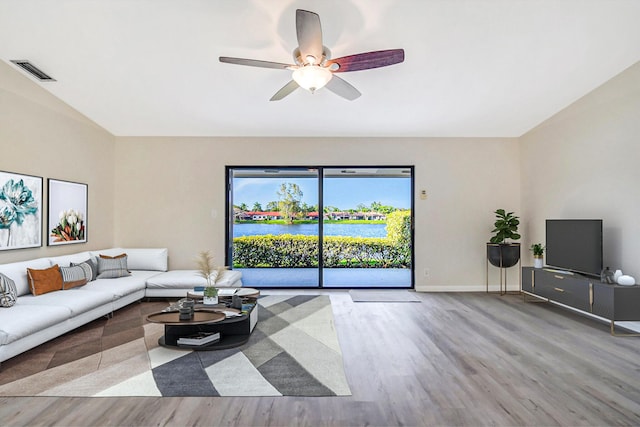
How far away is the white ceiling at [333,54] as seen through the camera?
334cm

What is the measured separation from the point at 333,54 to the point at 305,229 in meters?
3.25

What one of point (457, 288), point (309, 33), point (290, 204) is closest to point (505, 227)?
point (457, 288)

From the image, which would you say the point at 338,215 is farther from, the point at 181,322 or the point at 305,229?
the point at 181,322

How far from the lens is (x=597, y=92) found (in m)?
4.55

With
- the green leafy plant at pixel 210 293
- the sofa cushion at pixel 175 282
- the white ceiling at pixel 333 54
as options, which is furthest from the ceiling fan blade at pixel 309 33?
the sofa cushion at pixel 175 282

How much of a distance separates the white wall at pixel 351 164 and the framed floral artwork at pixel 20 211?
1666 mm

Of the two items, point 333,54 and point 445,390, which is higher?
point 333,54

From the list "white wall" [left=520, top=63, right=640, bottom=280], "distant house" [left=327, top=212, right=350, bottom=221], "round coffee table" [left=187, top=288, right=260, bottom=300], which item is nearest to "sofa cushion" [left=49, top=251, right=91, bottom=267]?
"round coffee table" [left=187, top=288, right=260, bottom=300]

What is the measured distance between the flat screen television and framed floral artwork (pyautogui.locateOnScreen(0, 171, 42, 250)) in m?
6.80

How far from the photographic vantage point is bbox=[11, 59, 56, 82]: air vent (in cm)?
404

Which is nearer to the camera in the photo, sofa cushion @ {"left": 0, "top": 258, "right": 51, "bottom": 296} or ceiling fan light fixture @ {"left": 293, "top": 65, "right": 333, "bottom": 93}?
ceiling fan light fixture @ {"left": 293, "top": 65, "right": 333, "bottom": 93}

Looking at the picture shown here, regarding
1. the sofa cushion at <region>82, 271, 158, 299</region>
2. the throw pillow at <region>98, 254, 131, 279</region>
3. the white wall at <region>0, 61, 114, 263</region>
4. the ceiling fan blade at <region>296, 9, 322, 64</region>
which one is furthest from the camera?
the throw pillow at <region>98, 254, 131, 279</region>

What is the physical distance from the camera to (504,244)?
229 inches

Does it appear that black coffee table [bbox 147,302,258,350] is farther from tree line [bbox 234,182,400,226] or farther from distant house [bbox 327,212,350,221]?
distant house [bbox 327,212,350,221]
